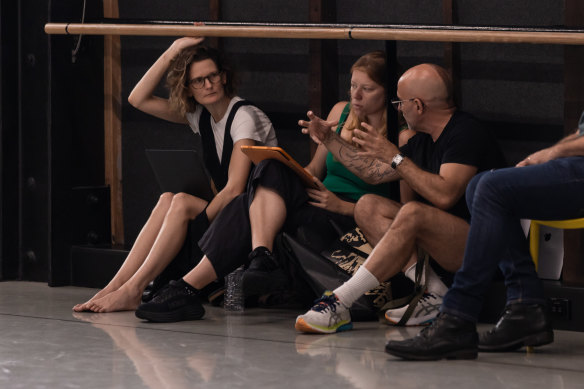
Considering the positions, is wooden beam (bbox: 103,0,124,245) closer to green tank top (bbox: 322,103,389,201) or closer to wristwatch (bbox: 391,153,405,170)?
green tank top (bbox: 322,103,389,201)

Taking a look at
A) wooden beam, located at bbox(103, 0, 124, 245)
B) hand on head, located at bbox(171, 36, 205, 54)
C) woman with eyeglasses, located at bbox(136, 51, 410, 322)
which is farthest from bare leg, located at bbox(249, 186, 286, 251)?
wooden beam, located at bbox(103, 0, 124, 245)

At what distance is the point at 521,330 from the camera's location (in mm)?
3256

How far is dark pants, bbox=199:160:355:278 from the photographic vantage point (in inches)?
160

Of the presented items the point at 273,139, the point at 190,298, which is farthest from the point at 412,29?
the point at 190,298

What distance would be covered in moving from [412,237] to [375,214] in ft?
1.08

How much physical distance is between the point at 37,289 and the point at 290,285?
4.72ft

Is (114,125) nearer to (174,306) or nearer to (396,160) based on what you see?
(174,306)

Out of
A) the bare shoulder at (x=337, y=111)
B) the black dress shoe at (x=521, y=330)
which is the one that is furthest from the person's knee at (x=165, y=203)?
the black dress shoe at (x=521, y=330)

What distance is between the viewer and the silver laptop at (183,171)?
4.33 m

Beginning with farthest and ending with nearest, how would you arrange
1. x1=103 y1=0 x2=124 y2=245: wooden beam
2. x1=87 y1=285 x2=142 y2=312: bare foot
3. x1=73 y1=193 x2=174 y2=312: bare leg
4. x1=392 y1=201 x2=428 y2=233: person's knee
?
x1=103 y1=0 x2=124 y2=245: wooden beam → x1=73 y1=193 x2=174 y2=312: bare leg → x1=87 y1=285 x2=142 y2=312: bare foot → x1=392 y1=201 x2=428 y2=233: person's knee

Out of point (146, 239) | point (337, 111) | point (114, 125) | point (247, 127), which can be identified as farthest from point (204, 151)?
point (114, 125)

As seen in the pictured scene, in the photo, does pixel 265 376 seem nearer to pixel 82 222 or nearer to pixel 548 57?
pixel 548 57

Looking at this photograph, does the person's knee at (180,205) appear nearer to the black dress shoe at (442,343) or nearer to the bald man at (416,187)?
the bald man at (416,187)

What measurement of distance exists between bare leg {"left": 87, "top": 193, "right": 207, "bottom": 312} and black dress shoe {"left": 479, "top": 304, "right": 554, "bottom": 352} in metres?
1.44
